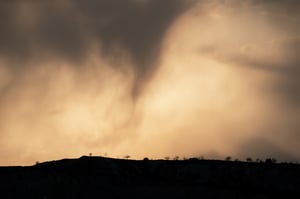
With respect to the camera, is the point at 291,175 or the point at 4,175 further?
the point at 4,175

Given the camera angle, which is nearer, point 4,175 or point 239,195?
point 239,195

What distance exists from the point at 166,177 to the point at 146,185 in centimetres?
115

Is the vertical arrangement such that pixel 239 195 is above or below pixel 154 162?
below

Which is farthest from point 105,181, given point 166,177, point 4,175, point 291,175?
point 291,175

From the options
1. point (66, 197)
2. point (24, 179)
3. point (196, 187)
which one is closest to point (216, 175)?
point (196, 187)

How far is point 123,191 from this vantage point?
31.8 metres

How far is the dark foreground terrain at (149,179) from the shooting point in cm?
3022

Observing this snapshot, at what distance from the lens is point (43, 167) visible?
33.2m

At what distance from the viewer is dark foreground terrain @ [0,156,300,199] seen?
99.1 ft

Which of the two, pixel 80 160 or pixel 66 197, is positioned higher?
pixel 80 160

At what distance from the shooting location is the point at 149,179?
32.0 metres

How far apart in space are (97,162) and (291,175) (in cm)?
998

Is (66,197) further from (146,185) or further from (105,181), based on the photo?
(146,185)

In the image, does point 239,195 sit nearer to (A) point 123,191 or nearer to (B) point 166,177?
(B) point 166,177
